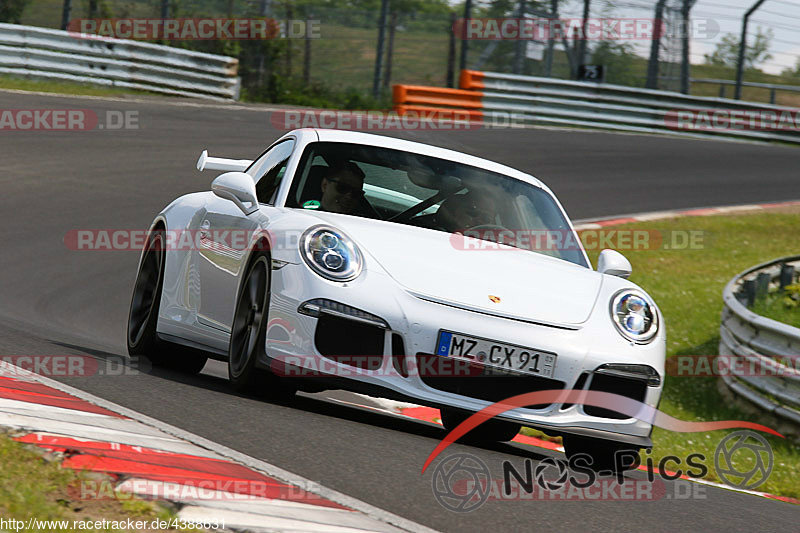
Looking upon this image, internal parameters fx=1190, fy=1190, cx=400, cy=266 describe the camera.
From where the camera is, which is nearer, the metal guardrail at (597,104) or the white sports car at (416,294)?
the white sports car at (416,294)

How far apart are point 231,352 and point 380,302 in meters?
0.94

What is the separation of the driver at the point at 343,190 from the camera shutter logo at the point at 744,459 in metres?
2.46

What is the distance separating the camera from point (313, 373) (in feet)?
16.3

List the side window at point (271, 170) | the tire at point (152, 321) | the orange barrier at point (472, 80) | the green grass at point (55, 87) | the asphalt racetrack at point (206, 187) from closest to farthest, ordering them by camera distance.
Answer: the asphalt racetrack at point (206, 187) < the side window at point (271, 170) < the tire at point (152, 321) < the green grass at point (55, 87) < the orange barrier at point (472, 80)

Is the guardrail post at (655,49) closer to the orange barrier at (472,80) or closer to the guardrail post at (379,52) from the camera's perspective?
the orange barrier at (472,80)

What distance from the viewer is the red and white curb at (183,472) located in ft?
10.2

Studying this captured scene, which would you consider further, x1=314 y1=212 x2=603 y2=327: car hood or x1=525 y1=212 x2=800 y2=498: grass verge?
x1=525 y1=212 x2=800 y2=498: grass verge

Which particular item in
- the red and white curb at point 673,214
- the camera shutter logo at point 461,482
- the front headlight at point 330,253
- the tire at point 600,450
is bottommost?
the red and white curb at point 673,214

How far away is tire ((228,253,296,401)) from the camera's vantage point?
5168 millimetres

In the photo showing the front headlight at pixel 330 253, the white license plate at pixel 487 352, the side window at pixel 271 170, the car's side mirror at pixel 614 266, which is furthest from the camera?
the side window at pixel 271 170

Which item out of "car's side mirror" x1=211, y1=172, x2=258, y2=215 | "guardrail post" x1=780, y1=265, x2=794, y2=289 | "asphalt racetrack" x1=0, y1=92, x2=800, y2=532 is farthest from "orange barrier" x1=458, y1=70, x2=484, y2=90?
"car's side mirror" x1=211, y1=172, x2=258, y2=215

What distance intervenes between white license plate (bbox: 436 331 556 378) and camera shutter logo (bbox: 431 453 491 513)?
418mm

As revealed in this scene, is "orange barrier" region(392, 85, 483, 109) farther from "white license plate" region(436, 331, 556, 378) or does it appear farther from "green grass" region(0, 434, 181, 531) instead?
"green grass" region(0, 434, 181, 531)

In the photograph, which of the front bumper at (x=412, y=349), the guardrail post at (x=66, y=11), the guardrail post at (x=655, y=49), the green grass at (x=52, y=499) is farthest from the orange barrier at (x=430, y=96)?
the green grass at (x=52, y=499)
